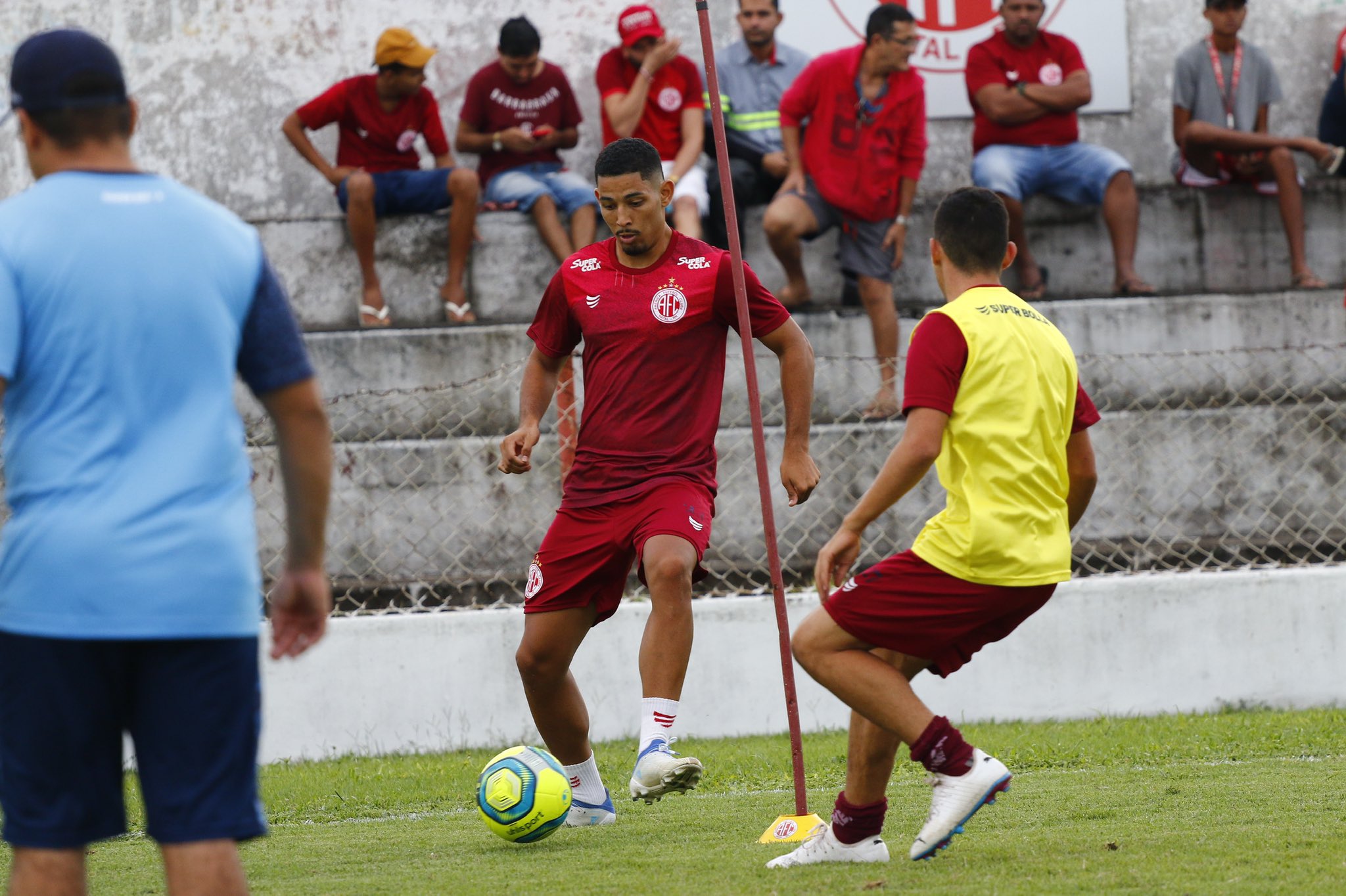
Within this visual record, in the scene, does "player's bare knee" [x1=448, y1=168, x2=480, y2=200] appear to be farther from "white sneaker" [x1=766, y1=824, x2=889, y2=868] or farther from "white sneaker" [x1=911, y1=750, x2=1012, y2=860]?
"white sneaker" [x1=911, y1=750, x2=1012, y2=860]

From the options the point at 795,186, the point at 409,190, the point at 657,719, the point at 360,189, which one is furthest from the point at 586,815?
the point at 409,190

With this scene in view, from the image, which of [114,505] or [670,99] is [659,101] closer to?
[670,99]

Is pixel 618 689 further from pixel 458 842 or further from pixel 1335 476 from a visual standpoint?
pixel 1335 476

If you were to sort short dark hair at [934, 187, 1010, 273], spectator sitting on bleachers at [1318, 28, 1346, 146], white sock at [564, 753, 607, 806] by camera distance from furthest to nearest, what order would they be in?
spectator sitting on bleachers at [1318, 28, 1346, 146]
white sock at [564, 753, 607, 806]
short dark hair at [934, 187, 1010, 273]

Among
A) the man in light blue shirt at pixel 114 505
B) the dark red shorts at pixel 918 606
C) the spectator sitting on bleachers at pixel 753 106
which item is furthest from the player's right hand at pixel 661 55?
the man in light blue shirt at pixel 114 505

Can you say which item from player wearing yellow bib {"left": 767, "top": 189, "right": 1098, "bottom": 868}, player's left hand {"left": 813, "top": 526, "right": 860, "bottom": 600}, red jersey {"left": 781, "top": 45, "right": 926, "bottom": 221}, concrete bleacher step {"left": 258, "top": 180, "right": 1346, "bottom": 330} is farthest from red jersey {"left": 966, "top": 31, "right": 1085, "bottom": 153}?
player's left hand {"left": 813, "top": 526, "right": 860, "bottom": 600}

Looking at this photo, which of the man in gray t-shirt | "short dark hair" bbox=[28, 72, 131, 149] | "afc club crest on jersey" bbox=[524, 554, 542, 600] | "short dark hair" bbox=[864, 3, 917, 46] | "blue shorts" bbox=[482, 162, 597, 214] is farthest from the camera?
the man in gray t-shirt

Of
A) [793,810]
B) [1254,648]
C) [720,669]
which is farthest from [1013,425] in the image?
[1254,648]

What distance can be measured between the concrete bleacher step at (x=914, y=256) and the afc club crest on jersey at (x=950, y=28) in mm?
1262

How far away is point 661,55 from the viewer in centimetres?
1009

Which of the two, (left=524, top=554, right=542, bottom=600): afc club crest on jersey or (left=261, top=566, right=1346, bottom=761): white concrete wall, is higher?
(left=524, top=554, right=542, bottom=600): afc club crest on jersey

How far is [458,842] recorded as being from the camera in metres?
5.27

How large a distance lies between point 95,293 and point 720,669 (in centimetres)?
547

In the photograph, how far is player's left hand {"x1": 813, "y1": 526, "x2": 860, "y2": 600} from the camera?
13.3ft
